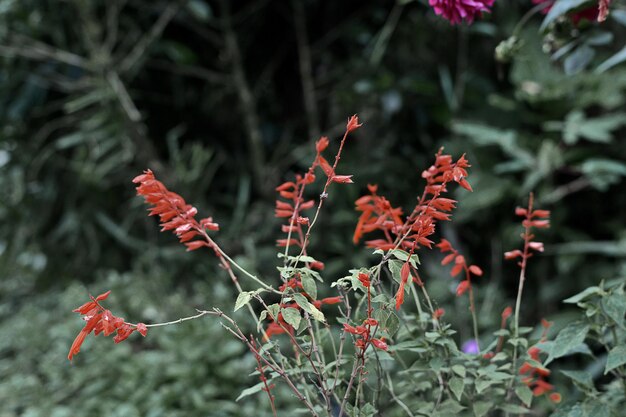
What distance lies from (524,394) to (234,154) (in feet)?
7.49

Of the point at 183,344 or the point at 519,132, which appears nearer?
the point at 183,344

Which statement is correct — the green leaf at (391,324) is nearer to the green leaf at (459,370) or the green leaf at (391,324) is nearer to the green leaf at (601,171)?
the green leaf at (459,370)

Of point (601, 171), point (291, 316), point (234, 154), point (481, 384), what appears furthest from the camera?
point (234, 154)

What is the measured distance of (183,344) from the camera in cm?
199

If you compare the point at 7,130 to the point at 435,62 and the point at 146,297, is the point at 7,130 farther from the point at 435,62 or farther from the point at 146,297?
the point at 435,62

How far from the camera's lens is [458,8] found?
0.89 meters

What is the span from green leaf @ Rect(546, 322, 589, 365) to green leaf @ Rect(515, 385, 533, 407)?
43mm

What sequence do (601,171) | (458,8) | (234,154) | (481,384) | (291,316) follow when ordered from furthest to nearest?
(234,154)
(601,171)
(458,8)
(481,384)
(291,316)

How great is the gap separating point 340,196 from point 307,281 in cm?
190

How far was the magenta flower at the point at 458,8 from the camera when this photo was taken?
0.89m

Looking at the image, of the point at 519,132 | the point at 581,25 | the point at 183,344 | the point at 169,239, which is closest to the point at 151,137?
the point at 169,239

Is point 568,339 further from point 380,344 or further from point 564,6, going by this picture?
→ point 564,6

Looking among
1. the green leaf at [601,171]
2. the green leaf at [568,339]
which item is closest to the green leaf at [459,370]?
the green leaf at [568,339]

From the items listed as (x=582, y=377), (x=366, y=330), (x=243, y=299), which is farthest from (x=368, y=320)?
(x=582, y=377)
